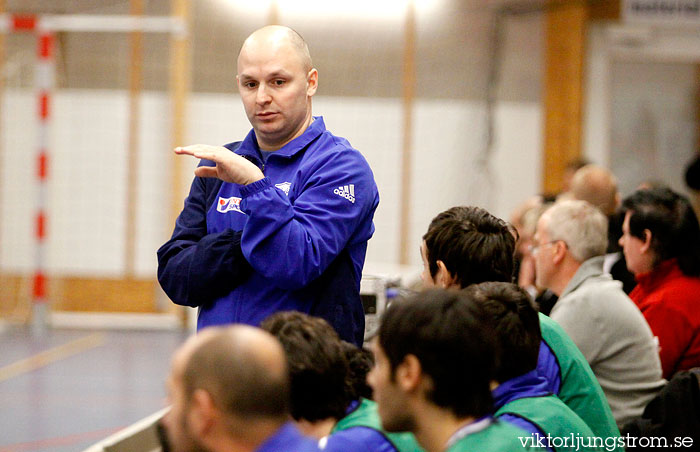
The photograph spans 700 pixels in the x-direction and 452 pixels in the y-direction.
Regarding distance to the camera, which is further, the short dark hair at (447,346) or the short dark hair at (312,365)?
the short dark hair at (312,365)

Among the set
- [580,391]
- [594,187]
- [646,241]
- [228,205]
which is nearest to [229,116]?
[594,187]

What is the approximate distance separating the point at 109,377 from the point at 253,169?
5105 mm

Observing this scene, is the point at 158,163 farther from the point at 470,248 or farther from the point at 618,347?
the point at 470,248

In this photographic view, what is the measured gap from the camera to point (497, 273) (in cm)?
261

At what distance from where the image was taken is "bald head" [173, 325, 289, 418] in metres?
1.43

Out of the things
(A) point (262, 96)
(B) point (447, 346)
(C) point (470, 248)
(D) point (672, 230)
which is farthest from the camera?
(D) point (672, 230)

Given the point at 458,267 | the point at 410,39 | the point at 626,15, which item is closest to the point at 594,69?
the point at 626,15

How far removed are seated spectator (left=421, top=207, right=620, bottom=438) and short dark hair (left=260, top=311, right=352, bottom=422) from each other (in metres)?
0.71

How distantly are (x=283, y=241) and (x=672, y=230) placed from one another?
2.12 meters

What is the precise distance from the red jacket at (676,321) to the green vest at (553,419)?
1484mm

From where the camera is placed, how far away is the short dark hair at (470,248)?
2604mm

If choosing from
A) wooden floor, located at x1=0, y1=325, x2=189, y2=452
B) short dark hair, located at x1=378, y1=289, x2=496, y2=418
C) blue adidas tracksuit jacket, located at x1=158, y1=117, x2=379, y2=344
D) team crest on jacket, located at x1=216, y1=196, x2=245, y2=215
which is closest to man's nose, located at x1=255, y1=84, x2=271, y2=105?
blue adidas tracksuit jacket, located at x1=158, y1=117, x2=379, y2=344

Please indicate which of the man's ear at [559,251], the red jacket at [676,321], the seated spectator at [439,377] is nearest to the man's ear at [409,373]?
the seated spectator at [439,377]

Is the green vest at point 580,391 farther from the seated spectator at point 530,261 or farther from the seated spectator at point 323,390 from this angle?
the seated spectator at point 530,261
